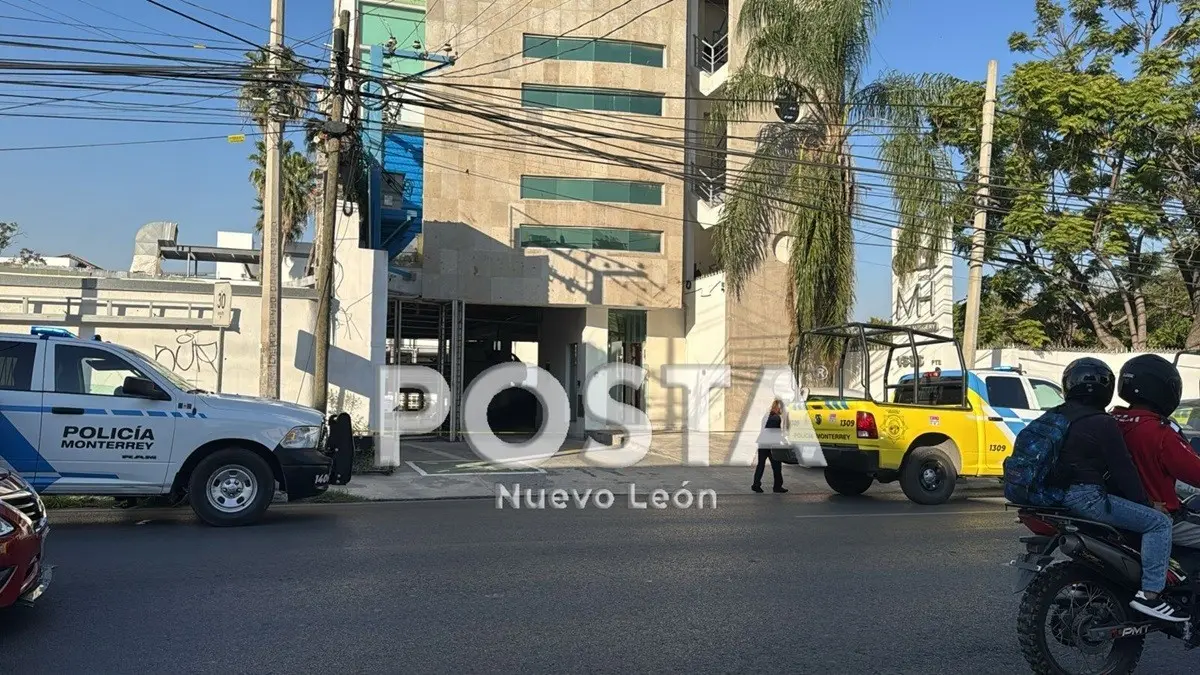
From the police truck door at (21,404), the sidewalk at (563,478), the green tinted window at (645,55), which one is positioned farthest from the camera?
the green tinted window at (645,55)

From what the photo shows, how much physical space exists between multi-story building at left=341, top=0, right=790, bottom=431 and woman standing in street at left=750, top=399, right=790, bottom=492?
9.74 metres

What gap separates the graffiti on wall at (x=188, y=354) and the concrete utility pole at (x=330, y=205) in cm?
310

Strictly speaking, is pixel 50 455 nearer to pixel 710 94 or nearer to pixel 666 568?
pixel 666 568

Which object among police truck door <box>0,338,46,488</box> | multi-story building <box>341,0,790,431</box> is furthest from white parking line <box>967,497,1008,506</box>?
police truck door <box>0,338,46,488</box>

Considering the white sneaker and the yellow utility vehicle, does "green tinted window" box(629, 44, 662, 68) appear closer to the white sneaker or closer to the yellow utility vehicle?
the yellow utility vehicle

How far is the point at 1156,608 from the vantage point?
4953mm

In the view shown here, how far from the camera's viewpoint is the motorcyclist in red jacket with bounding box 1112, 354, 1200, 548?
198 inches

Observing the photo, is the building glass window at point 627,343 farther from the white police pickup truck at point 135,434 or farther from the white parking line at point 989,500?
the white police pickup truck at point 135,434

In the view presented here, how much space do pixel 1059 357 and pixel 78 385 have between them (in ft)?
65.1

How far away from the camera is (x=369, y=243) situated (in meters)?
19.9

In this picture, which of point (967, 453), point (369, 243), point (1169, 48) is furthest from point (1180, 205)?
point (369, 243)

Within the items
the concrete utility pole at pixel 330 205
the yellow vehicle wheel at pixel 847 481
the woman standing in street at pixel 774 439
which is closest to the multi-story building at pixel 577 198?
the concrete utility pole at pixel 330 205

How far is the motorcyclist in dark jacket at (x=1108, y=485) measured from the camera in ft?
16.0

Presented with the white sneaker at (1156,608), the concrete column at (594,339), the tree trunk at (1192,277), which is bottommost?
the white sneaker at (1156,608)
